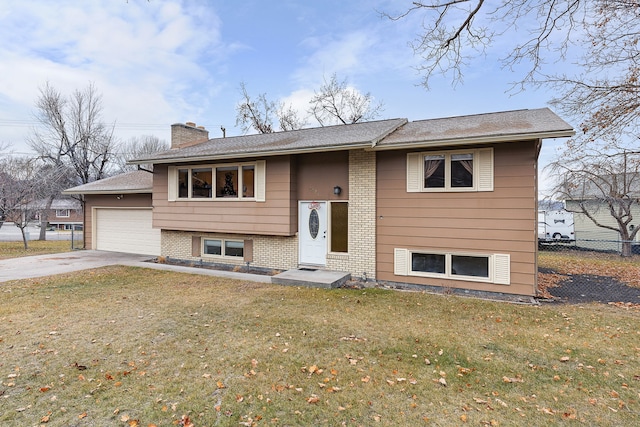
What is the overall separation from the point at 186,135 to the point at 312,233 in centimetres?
704

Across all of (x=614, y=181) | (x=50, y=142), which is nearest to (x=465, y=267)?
(x=614, y=181)

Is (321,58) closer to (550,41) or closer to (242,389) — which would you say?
(550,41)

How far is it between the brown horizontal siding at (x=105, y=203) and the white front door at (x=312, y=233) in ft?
22.9

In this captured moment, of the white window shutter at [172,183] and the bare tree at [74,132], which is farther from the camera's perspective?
the bare tree at [74,132]

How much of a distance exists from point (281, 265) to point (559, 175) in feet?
40.4

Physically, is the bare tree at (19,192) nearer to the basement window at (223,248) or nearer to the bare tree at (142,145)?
the basement window at (223,248)

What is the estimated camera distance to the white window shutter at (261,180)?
30.7 feet

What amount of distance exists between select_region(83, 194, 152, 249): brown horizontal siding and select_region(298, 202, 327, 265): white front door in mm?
6985

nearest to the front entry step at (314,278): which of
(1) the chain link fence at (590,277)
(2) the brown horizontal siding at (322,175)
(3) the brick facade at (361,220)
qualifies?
(3) the brick facade at (361,220)

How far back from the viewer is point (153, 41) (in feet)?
37.3

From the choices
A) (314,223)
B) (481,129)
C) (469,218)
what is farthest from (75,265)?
(481,129)

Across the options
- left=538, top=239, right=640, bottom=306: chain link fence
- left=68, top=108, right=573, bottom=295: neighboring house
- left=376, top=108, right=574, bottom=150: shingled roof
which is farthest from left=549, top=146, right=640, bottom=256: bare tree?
left=68, top=108, right=573, bottom=295: neighboring house

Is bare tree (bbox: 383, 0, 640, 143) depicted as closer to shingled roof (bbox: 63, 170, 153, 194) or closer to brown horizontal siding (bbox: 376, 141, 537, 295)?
brown horizontal siding (bbox: 376, 141, 537, 295)

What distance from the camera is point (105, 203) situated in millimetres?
13906
